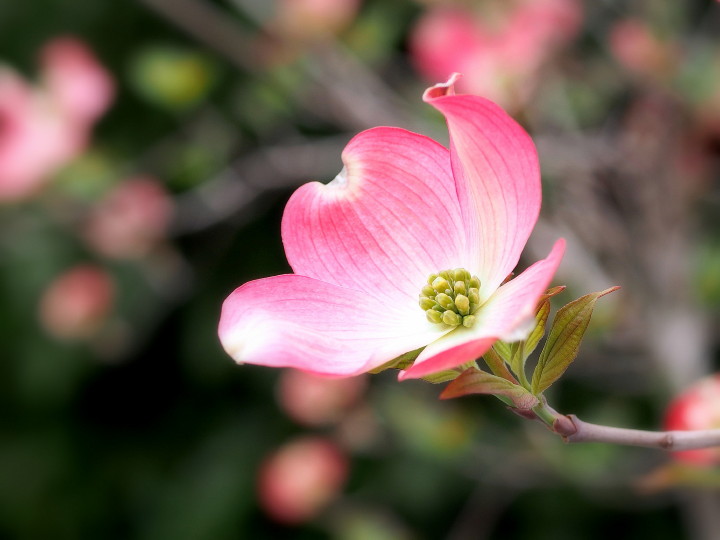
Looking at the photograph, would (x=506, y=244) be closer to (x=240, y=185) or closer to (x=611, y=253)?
(x=611, y=253)

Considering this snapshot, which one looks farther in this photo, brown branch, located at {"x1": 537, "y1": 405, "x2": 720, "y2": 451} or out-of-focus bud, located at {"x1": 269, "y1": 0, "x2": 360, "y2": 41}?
out-of-focus bud, located at {"x1": 269, "y1": 0, "x2": 360, "y2": 41}

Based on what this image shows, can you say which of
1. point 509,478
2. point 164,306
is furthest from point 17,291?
point 509,478

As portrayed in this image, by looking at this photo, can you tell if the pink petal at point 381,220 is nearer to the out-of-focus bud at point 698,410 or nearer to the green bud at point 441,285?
the green bud at point 441,285

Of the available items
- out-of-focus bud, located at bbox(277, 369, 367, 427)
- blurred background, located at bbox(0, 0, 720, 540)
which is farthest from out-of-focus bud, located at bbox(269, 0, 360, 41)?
out-of-focus bud, located at bbox(277, 369, 367, 427)

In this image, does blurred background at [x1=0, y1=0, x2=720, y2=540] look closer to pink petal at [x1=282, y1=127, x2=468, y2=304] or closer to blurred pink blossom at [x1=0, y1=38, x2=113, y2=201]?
blurred pink blossom at [x1=0, y1=38, x2=113, y2=201]

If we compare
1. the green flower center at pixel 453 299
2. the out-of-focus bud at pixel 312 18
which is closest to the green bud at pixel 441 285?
the green flower center at pixel 453 299

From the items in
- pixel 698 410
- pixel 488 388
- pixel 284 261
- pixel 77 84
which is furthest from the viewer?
pixel 284 261

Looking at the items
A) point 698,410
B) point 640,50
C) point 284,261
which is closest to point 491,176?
point 698,410

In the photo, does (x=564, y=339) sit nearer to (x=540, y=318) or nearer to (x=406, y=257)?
(x=540, y=318)
